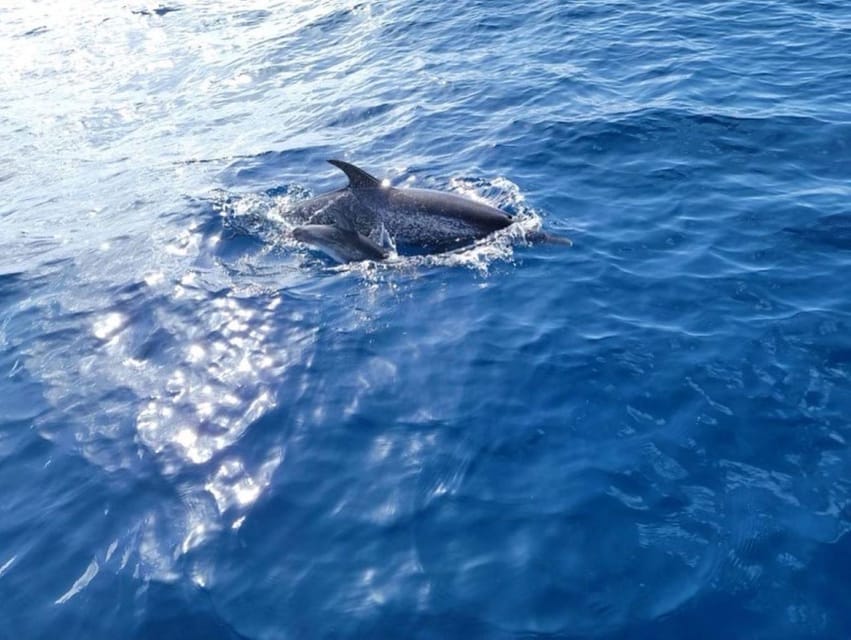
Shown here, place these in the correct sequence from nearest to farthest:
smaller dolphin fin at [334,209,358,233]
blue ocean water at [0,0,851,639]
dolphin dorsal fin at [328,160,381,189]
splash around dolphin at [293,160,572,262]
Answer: blue ocean water at [0,0,851,639]
splash around dolphin at [293,160,572,262]
dolphin dorsal fin at [328,160,381,189]
smaller dolphin fin at [334,209,358,233]

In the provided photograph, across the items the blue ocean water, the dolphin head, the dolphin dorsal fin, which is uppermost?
the dolphin dorsal fin

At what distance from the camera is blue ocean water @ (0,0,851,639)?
22.3ft

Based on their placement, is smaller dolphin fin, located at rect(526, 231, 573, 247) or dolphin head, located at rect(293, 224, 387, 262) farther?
dolphin head, located at rect(293, 224, 387, 262)

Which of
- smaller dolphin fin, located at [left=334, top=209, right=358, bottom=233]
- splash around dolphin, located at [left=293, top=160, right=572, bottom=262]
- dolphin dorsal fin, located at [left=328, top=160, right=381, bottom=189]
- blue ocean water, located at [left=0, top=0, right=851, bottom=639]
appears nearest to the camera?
blue ocean water, located at [left=0, top=0, right=851, bottom=639]

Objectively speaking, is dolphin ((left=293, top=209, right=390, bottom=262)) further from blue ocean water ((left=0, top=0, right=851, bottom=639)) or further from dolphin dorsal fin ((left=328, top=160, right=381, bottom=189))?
dolphin dorsal fin ((left=328, top=160, right=381, bottom=189))

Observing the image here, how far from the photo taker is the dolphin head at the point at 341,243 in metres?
12.1

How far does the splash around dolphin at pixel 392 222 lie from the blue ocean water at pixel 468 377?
396mm

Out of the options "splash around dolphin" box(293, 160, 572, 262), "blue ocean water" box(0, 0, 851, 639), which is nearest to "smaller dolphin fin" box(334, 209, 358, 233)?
Result: "splash around dolphin" box(293, 160, 572, 262)

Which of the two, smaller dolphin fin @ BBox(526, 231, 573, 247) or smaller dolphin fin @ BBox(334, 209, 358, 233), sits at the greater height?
smaller dolphin fin @ BBox(334, 209, 358, 233)

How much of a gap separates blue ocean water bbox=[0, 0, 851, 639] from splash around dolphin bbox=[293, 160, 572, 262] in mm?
396

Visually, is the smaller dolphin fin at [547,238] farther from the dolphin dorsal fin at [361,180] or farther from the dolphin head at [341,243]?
the dolphin dorsal fin at [361,180]

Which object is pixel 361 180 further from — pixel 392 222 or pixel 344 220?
pixel 392 222

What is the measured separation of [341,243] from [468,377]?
4.17 m

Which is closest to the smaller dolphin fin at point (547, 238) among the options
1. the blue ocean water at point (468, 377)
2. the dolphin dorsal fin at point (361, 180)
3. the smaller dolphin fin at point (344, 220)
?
the blue ocean water at point (468, 377)
